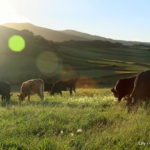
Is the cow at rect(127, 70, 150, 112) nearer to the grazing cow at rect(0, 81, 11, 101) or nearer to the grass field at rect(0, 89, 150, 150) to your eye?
the grass field at rect(0, 89, 150, 150)

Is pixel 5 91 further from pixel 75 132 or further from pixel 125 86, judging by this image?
pixel 75 132

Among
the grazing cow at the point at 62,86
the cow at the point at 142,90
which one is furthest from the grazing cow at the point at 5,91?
the cow at the point at 142,90

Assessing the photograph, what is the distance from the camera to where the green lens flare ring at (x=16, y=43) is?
84.8m

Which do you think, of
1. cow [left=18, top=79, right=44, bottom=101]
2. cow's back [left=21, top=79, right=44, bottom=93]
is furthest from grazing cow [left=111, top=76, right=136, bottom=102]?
cow's back [left=21, top=79, right=44, bottom=93]

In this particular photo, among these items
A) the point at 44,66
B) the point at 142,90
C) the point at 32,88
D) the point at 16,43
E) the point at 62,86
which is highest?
the point at 16,43

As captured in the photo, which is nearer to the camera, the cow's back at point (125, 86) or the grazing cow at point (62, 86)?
the cow's back at point (125, 86)

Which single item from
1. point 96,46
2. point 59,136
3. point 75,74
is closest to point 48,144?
point 59,136

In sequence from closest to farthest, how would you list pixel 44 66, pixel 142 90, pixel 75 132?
pixel 75 132 < pixel 142 90 < pixel 44 66

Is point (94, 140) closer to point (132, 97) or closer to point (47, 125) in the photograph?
point (47, 125)

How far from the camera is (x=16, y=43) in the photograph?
95.2m

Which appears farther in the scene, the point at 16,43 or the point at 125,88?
the point at 16,43

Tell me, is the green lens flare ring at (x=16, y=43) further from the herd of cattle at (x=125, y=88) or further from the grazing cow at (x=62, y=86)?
the herd of cattle at (x=125, y=88)

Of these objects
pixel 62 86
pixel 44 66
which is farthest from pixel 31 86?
pixel 44 66

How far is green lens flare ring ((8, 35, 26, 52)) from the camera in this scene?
8484cm
